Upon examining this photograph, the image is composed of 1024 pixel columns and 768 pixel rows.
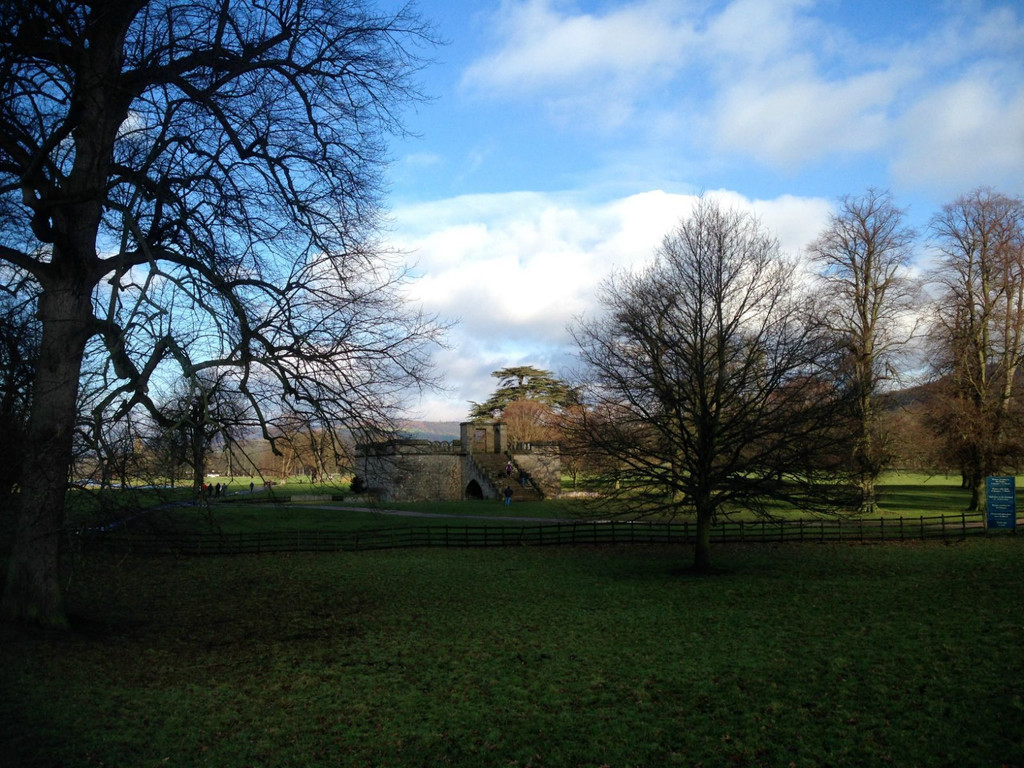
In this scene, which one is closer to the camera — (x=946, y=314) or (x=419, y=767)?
(x=419, y=767)

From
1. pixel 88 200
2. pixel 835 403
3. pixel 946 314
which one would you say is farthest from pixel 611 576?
pixel 946 314

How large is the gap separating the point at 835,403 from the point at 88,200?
15377mm

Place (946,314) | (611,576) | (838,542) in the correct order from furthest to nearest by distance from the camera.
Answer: (946,314)
(838,542)
(611,576)

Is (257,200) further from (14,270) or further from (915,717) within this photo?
(915,717)

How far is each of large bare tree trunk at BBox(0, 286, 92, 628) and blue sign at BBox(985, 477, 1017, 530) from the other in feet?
92.8

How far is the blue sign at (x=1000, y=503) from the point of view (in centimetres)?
2667

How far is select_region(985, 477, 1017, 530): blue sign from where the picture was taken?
26.7m

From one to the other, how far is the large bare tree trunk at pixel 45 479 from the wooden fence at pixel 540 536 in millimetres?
12594

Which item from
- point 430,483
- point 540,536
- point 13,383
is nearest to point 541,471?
point 430,483

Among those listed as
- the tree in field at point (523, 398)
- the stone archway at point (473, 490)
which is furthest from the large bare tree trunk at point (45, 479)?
the tree in field at point (523, 398)

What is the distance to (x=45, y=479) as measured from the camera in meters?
10.3

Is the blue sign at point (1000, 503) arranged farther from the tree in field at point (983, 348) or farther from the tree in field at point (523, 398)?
the tree in field at point (523, 398)

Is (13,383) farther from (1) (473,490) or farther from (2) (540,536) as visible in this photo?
(1) (473,490)

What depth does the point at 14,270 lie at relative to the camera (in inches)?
494
